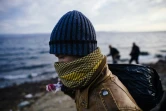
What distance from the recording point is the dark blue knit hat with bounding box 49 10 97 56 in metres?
1.82

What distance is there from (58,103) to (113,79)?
8.48 metres

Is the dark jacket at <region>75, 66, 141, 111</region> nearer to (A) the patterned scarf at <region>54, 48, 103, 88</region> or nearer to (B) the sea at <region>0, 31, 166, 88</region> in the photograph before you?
(A) the patterned scarf at <region>54, 48, 103, 88</region>

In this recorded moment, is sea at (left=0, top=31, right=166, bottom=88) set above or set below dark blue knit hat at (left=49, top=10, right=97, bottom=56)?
below

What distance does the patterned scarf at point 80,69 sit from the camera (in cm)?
161

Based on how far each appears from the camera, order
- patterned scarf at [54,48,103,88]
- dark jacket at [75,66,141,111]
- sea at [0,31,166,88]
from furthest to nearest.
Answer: sea at [0,31,166,88] → patterned scarf at [54,48,103,88] → dark jacket at [75,66,141,111]

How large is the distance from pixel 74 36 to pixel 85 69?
1.30ft

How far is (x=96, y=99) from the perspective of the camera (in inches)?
58.4

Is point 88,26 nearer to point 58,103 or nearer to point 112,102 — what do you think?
point 112,102

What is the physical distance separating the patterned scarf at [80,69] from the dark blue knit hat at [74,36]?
0.41ft

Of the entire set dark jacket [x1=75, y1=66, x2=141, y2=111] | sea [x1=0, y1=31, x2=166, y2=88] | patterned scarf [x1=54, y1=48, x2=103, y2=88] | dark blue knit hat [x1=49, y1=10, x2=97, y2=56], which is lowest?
sea [x1=0, y1=31, x2=166, y2=88]

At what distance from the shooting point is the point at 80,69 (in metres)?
1.66

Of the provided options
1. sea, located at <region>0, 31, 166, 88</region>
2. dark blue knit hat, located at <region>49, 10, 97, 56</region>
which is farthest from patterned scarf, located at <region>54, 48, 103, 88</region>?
sea, located at <region>0, 31, 166, 88</region>

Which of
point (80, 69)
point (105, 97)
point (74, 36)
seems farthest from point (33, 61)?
point (105, 97)

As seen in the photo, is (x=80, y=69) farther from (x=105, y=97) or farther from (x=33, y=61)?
(x=33, y=61)
